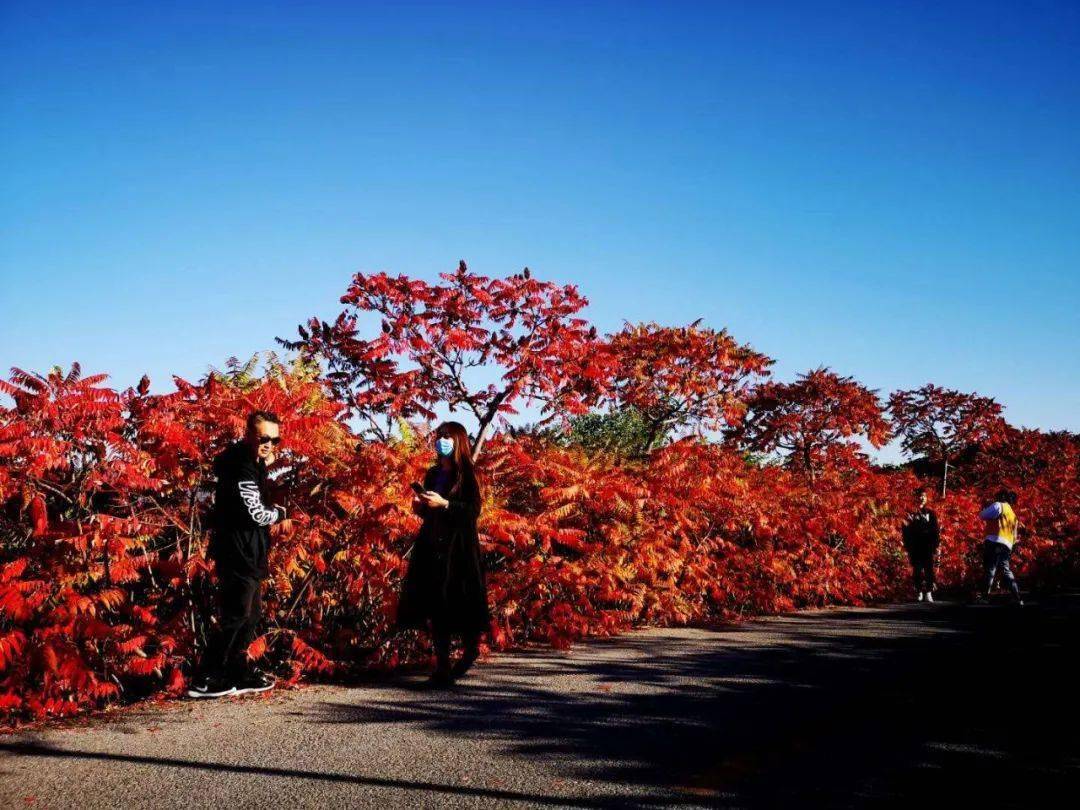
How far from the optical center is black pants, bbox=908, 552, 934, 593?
12.2m

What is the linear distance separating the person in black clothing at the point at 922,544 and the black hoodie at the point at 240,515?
11.1 m

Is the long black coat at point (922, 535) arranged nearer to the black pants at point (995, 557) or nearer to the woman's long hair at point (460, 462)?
the black pants at point (995, 557)

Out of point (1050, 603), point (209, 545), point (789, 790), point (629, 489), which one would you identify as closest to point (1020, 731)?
point (789, 790)

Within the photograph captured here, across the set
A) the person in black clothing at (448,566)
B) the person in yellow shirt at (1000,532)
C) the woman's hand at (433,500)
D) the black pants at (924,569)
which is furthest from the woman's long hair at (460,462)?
the black pants at (924,569)

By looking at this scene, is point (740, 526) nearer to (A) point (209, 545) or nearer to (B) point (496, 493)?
(B) point (496, 493)

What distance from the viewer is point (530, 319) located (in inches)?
375

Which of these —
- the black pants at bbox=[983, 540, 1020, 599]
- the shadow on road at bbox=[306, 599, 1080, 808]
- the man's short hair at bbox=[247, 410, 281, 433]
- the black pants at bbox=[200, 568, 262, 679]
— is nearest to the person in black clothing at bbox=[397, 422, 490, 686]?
the shadow on road at bbox=[306, 599, 1080, 808]

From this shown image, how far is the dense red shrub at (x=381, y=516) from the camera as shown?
460 cm

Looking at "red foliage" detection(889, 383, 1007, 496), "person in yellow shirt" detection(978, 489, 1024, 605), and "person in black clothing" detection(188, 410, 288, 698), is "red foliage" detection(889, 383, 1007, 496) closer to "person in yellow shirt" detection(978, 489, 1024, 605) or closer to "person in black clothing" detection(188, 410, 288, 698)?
"person in yellow shirt" detection(978, 489, 1024, 605)

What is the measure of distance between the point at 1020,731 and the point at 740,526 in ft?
17.8

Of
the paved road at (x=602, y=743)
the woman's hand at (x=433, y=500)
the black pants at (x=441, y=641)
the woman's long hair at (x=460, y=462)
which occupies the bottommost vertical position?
the paved road at (x=602, y=743)

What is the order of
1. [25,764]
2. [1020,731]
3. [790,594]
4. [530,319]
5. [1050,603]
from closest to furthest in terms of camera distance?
[25,764] < [1020,731] < [530,319] < [790,594] < [1050,603]

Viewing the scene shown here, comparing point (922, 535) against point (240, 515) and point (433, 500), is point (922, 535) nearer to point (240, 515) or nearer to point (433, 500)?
point (433, 500)

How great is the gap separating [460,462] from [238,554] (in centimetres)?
160
